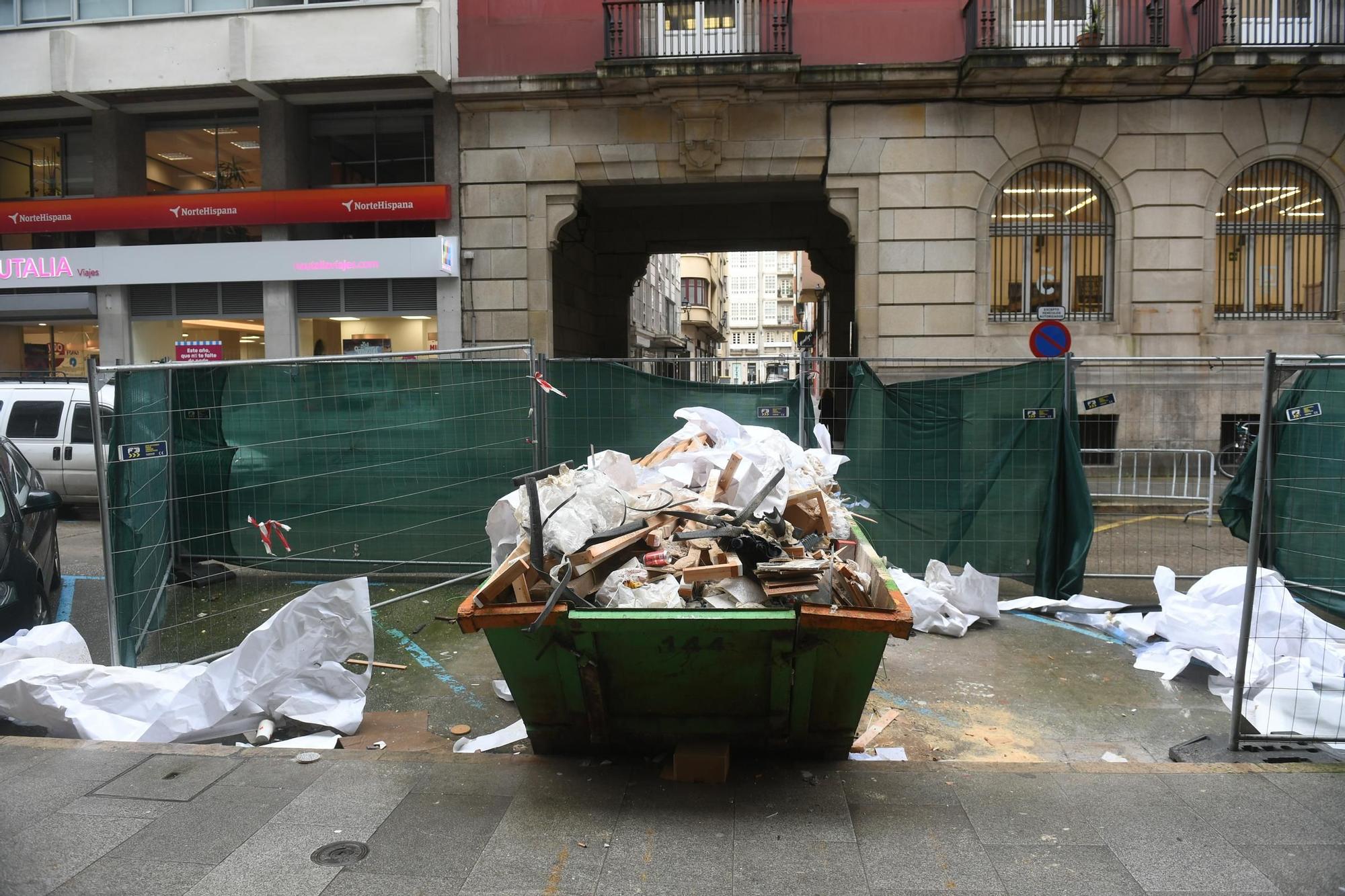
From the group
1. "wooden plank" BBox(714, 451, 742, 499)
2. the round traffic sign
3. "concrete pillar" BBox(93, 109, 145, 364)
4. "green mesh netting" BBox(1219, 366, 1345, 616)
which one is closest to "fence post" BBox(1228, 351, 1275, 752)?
"green mesh netting" BBox(1219, 366, 1345, 616)

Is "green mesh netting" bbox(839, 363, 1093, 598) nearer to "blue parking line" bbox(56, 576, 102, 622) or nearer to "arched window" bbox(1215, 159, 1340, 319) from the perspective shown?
"blue parking line" bbox(56, 576, 102, 622)

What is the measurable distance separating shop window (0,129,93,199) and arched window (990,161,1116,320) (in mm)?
19556

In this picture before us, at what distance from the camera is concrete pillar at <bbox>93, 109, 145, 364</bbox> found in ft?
63.9

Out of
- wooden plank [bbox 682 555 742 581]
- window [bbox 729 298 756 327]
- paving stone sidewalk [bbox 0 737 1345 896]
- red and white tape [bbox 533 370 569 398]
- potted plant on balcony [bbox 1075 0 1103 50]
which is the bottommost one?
paving stone sidewalk [bbox 0 737 1345 896]

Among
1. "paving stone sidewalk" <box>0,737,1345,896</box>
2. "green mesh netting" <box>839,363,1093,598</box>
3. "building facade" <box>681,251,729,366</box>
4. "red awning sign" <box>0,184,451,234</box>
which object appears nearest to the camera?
"paving stone sidewalk" <box>0,737,1345,896</box>

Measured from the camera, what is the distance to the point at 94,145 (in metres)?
19.6

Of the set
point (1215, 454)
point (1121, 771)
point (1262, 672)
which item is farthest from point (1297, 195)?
point (1121, 771)

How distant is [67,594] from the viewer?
29.2ft

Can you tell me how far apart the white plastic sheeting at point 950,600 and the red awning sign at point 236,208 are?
13.6 m

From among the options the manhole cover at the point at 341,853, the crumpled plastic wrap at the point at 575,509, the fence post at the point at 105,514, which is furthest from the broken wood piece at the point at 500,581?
the fence post at the point at 105,514

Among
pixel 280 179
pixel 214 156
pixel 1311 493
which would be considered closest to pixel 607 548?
pixel 1311 493

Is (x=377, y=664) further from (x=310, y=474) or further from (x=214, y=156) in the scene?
(x=214, y=156)

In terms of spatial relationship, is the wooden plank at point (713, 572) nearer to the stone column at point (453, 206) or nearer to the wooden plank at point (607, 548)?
the wooden plank at point (607, 548)

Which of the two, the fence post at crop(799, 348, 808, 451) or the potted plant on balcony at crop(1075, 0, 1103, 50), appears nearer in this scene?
the fence post at crop(799, 348, 808, 451)
